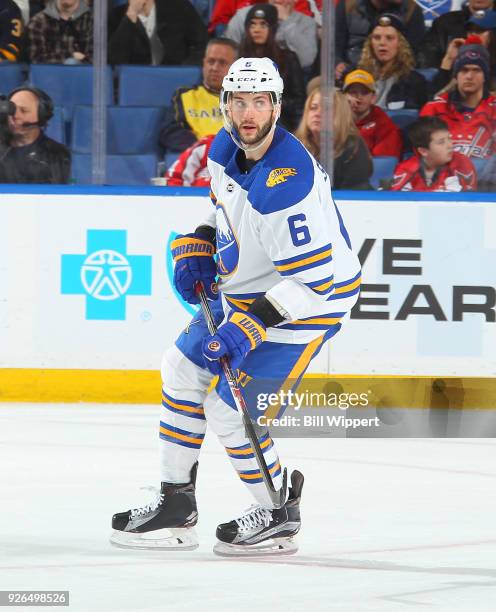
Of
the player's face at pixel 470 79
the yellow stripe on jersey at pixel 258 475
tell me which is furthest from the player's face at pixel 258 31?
the yellow stripe on jersey at pixel 258 475

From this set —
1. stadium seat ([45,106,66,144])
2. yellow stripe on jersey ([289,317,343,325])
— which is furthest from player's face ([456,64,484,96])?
yellow stripe on jersey ([289,317,343,325])

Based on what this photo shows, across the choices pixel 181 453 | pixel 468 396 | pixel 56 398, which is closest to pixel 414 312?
pixel 468 396

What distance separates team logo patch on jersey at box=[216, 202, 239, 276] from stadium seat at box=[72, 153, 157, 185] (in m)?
2.89

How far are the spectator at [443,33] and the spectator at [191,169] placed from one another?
1.02m

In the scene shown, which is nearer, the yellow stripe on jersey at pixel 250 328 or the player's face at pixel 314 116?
the yellow stripe on jersey at pixel 250 328

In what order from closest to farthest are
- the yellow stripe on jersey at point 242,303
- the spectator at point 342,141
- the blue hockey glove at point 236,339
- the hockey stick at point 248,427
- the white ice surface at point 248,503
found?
the white ice surface at point 248,503 < the blue hockey glove at point 236,339 < the hockey stick at point 248,427 < the yellow stripe on jersey at point 242,303 < the spectator at point 342,141

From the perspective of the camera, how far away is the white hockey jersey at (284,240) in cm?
319

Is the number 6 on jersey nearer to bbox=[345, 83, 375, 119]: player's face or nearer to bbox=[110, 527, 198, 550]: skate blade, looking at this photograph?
bbox=[110, 527, 198, 550]: skate blade

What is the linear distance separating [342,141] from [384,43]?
0.49 m

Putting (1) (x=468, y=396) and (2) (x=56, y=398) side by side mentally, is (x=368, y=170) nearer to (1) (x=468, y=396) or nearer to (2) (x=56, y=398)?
(1) (x=468, y=396)

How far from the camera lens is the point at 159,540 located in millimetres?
3373

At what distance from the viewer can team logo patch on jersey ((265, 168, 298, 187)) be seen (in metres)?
3.19

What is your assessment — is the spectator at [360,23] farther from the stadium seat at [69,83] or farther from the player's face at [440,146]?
the stadium seat at [69,83]

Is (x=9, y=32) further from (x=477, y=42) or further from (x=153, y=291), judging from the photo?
(x=477, y=42)
